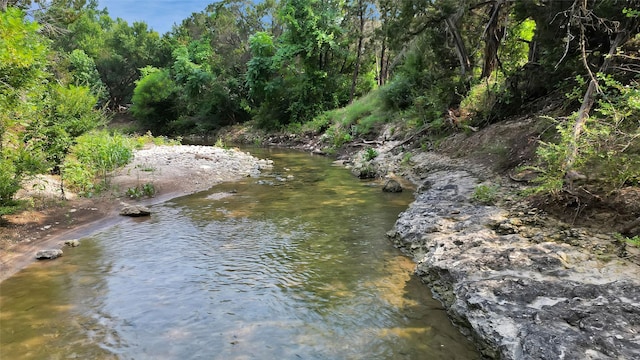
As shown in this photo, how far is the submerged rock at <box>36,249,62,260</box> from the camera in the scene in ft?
24.8

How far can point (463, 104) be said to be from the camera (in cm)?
1513

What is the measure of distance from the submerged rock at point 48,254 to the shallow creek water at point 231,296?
213mm

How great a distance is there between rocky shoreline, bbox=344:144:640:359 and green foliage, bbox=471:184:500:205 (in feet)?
1.25

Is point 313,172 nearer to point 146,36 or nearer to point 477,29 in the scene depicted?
point 477,29

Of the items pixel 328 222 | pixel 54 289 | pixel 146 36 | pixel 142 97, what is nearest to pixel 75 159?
pixel 54 289

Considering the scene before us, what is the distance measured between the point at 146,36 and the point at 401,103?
4396 cm

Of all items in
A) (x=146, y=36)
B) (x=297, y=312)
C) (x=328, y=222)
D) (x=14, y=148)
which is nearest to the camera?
(x=297, y=312)

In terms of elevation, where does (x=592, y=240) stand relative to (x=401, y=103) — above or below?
below

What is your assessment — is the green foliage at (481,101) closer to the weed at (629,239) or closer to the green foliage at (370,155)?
the green foliage at (370,155)

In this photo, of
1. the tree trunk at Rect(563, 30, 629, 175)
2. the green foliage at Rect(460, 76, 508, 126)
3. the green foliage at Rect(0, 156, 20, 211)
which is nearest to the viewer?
the tree trunk at Rect(563, 30, 629, 175)

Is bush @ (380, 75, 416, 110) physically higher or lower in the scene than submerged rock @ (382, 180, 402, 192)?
higher

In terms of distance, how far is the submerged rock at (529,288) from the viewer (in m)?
4.04

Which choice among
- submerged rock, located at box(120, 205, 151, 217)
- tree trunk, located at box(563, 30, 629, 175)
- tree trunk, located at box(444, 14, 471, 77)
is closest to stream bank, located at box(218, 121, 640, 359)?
tree trunk, located at box(563, 30, 629, 175)

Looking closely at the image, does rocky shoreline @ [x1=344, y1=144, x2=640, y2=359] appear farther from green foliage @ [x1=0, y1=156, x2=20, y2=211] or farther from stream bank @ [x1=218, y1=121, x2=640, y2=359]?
green foliage @ [x1=0, y1=156, x2=20, y2=211]
